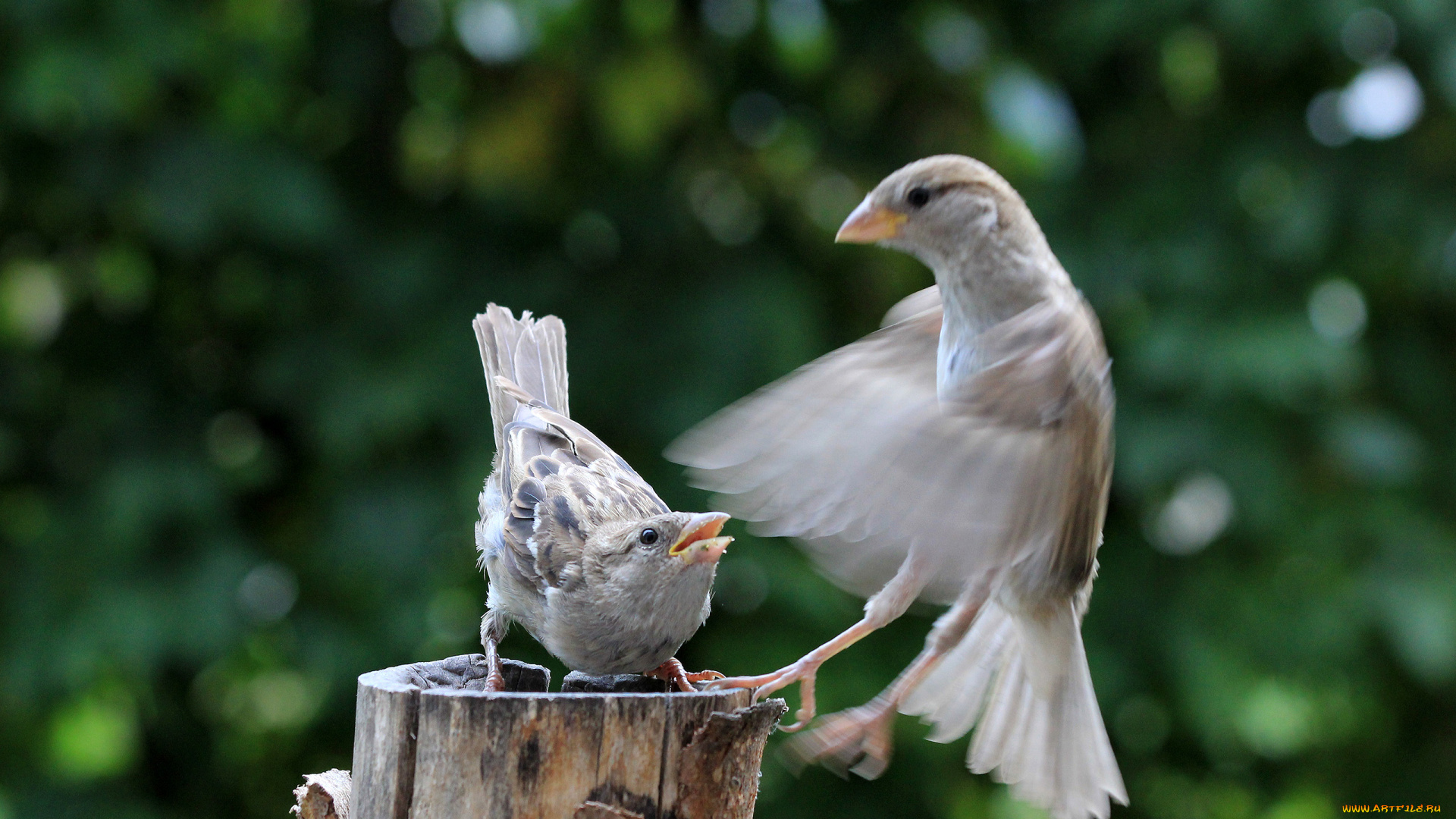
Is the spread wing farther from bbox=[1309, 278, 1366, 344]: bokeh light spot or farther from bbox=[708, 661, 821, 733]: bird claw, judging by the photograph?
bbox=[1309, 278, 1366, 344]: bokeh light spot

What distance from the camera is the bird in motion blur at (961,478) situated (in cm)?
209

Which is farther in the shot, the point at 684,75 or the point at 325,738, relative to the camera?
the point at 325,738

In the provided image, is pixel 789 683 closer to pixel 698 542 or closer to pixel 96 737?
pixel 698 542

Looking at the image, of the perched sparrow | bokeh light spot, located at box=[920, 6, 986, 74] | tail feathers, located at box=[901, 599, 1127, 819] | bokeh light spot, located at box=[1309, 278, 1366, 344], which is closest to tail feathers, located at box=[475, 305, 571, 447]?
the perched sparrow

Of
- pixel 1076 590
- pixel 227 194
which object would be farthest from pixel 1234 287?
pixel 227 194

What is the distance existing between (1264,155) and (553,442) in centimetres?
296

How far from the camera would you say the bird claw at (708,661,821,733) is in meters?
2.31

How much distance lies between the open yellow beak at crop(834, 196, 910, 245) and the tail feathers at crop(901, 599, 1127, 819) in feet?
2.82

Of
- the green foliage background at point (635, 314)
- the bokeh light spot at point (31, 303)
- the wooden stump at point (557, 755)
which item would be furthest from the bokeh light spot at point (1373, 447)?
the bokeh light spot at point (31, 303)

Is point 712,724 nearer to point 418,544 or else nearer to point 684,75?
point 418,544

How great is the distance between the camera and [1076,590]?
9.14 feet

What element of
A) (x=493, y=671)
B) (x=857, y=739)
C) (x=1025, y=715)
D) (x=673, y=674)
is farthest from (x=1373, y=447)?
(x=493, y=671)

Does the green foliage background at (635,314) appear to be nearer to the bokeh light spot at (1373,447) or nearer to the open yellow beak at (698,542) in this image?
the bokeh light spot at (1373,447)

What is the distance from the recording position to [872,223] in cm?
265
